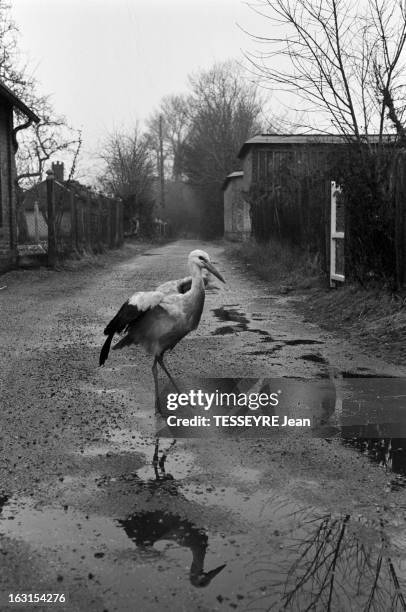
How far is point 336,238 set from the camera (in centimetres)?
1145

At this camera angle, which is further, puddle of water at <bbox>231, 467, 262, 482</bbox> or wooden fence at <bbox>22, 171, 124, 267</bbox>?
wooden fence at <bbox>22, 171, 124, 267</bbox>

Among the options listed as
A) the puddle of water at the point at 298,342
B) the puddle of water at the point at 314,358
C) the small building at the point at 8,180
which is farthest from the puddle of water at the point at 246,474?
the small building at the point at 8,180

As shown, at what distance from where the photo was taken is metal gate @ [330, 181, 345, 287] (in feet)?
36.9

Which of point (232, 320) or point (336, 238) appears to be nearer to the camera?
Result: point (232, 320)

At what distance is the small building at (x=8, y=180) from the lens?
1690 centimetres

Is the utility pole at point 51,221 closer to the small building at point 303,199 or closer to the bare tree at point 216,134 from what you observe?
the small building at point 303,199

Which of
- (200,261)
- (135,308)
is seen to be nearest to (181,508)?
(135,308)

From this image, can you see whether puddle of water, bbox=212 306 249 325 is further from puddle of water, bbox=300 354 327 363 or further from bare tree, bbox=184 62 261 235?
bare tree, bbox=184 62 261 235

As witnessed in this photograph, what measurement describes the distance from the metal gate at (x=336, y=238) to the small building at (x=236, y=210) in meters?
25.5

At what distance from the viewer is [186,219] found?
3007 inches

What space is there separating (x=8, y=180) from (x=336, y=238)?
32.9ft

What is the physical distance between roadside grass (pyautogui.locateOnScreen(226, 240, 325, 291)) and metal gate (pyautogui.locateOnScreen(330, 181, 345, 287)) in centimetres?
73

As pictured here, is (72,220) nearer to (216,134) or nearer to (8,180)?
(8,180)

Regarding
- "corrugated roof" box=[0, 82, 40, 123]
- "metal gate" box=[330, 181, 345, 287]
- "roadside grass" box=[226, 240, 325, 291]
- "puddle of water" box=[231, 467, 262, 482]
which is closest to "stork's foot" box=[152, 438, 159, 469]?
"puddle of water" box=[231, 467, 262, 482]
